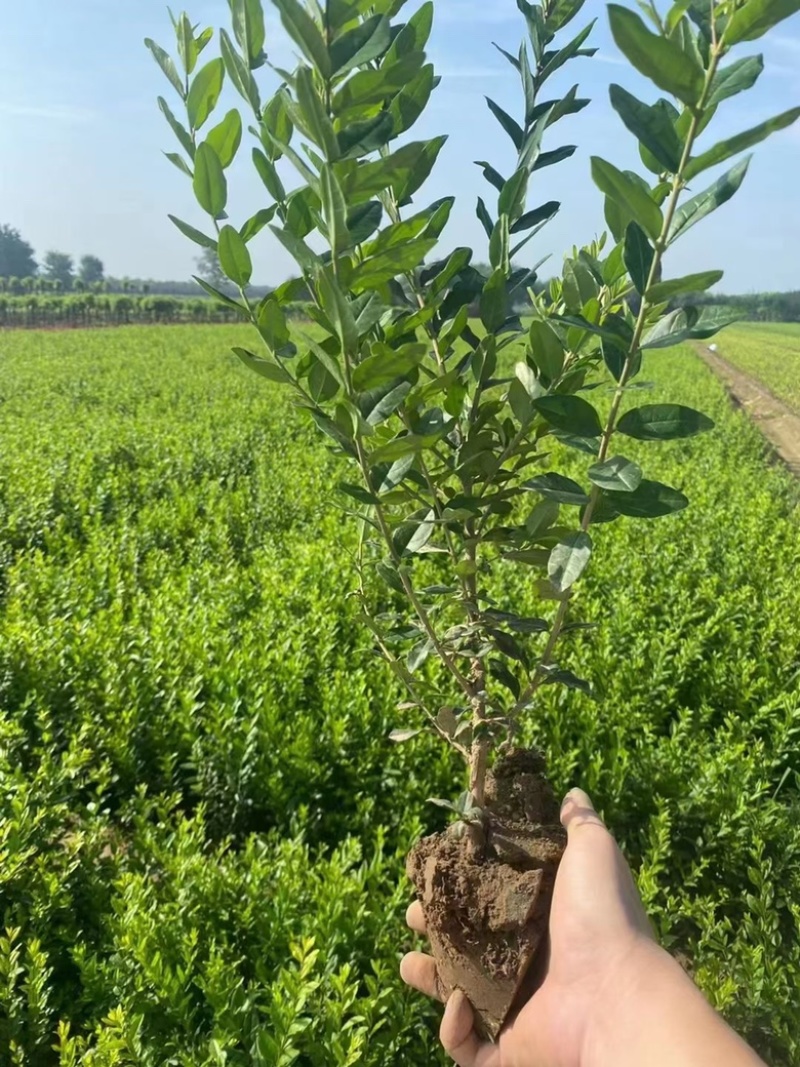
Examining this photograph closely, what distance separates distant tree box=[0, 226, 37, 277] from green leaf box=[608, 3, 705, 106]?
102390 mm

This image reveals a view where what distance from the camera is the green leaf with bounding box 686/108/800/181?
29.8 inches

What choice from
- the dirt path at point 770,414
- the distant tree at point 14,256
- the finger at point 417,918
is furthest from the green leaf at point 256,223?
the distant tree at point 14,256

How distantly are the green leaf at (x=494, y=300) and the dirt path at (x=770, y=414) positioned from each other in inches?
554

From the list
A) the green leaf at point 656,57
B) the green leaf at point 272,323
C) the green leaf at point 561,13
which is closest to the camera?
the green leaf at point 656,57

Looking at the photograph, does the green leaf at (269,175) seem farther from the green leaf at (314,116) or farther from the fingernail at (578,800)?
the fingernail at (578,800)

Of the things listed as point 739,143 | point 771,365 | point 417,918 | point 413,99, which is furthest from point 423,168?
point 771,365

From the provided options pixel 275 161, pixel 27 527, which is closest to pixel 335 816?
pixel 275 161

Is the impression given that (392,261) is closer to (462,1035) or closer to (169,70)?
(169,70)

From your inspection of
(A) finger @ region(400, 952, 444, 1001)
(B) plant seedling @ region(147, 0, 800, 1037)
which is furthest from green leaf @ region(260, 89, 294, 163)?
(A) finger @ region(400, 952, 444, 1001)

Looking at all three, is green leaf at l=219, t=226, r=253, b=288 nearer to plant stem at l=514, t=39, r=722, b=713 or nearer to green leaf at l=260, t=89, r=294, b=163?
green leaf at l=260, t=89, r=294, b=163

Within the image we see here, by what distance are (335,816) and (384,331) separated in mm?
2314

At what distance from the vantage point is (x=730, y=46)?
0.78 meters

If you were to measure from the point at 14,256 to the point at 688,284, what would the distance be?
4184 inches

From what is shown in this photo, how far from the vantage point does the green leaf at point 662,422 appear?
1020mm
